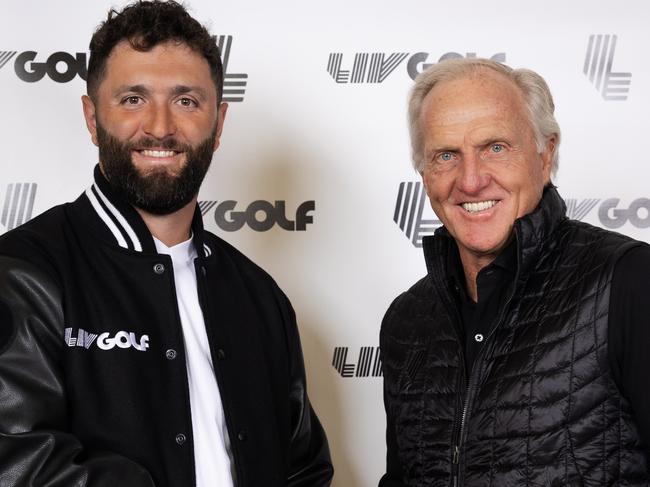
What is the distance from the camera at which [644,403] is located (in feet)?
4.95

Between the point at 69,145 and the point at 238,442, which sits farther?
the point at 69,145

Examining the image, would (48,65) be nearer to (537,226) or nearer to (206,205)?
(206,205)

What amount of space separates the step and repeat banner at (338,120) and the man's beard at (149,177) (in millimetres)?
823

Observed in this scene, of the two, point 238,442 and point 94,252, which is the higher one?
point 94,252

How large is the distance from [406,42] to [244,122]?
511 millimetres

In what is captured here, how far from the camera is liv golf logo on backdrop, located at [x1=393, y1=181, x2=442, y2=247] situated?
106 inches

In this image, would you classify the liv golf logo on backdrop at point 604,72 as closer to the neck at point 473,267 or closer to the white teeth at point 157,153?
the neck at point 473,267

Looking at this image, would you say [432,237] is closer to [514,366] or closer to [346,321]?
[514,366]

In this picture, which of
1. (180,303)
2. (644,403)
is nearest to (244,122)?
(180,303)

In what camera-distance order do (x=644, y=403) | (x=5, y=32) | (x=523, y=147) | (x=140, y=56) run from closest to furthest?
(x=644, y=403) → (x=523, y=147) → (x=140, y=56) → (x=5, y=32)

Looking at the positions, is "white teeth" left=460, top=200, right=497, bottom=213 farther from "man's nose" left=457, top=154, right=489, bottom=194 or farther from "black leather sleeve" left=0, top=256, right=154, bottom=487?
"black leather sleeve" left=0, top=256, right=154, bottom=487

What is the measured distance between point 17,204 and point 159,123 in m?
1.01

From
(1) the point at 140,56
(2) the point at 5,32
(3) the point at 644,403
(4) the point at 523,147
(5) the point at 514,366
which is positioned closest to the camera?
(3) the point at 644,403

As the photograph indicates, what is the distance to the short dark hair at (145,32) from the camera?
6.21ft
